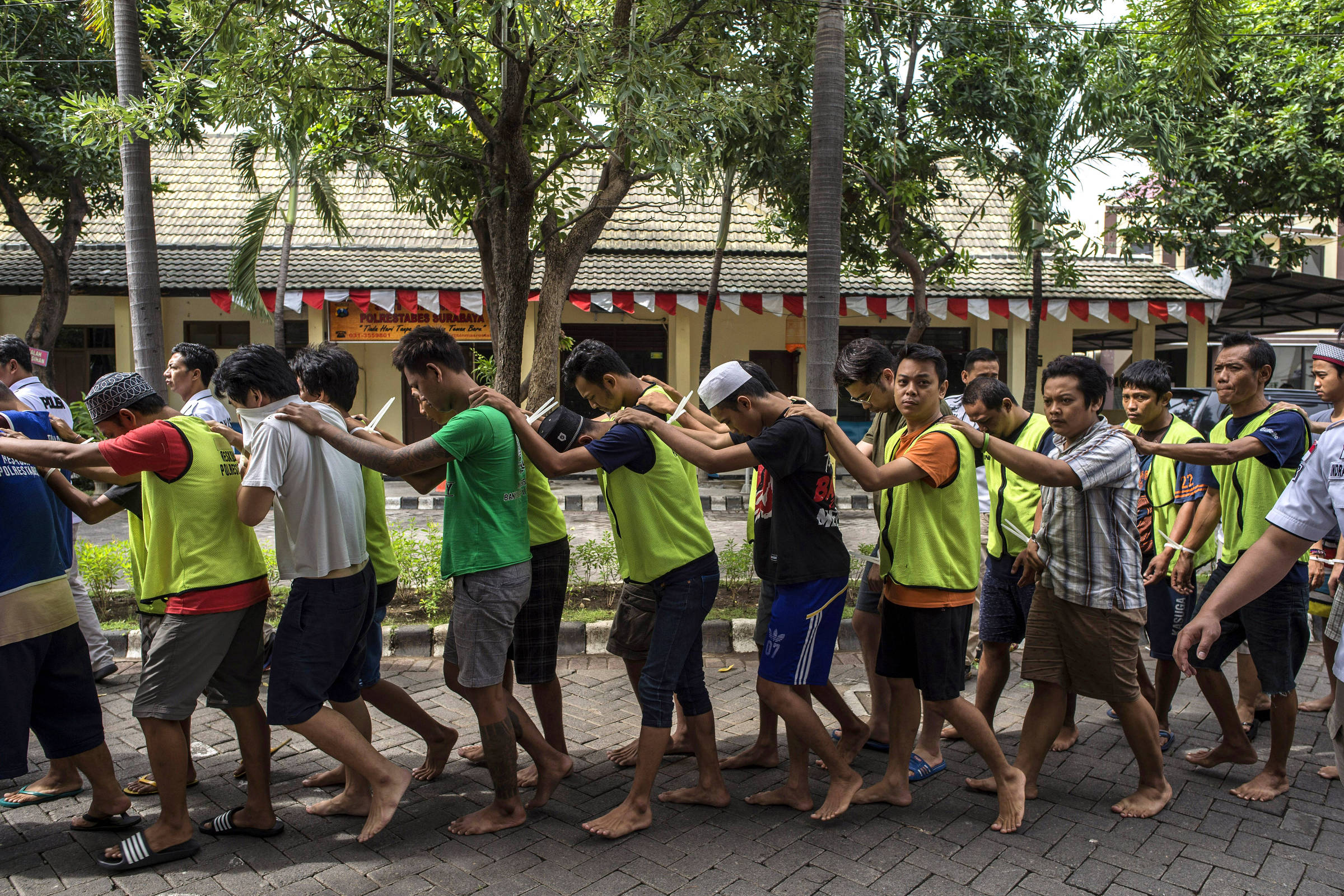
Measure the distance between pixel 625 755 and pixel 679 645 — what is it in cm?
88

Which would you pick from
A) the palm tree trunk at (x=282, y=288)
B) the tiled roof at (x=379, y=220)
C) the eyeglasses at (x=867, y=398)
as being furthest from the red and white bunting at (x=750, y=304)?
the eyeglasses at (x=867, y=398)

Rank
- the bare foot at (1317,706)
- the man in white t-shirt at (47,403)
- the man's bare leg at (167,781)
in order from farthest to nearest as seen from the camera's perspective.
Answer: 1. the man in white t-shirt at (47,403)
2. the bare foot at (1317,706)
3. the man's bare leg at (167,781)

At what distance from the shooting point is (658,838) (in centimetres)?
352

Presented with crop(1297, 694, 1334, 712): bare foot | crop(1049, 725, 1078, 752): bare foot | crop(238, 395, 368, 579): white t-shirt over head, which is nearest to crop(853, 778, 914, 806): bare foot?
crop(1049, 725, 1078, 752): bare foot

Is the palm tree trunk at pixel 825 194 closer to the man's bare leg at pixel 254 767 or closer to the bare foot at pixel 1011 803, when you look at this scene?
the bare foot at pixel 1011 803

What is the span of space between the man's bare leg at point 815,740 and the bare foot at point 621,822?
637mm

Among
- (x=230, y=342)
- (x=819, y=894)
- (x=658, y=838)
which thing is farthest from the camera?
(x=230, y=342)

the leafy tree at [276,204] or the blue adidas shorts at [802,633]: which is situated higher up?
the leafy tree at [276,204]

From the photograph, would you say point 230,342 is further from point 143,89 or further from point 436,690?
point 436,690

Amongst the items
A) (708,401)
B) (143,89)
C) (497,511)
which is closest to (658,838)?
(497,511)

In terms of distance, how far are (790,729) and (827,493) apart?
3.12 ft

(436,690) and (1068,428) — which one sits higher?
(1068,428)

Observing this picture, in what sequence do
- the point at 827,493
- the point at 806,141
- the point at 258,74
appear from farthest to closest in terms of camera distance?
the point at 806,141 < the point at 258,74 < the point at 827,493

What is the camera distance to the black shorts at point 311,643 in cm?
340
